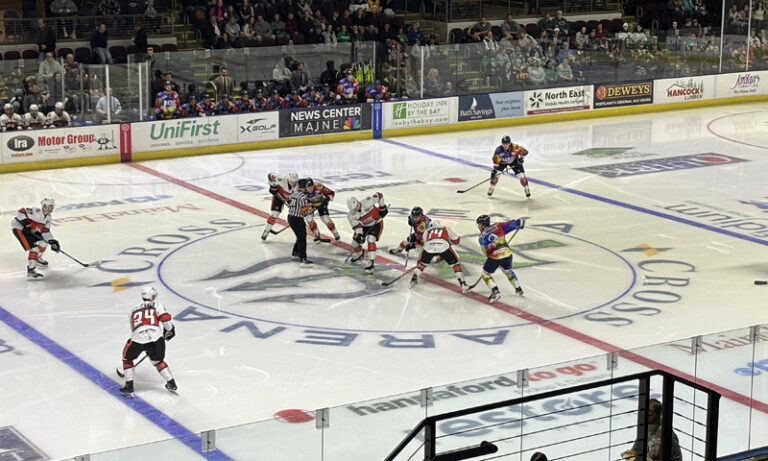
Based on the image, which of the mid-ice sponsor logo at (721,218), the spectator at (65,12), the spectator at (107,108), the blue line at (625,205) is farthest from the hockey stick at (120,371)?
the spectator at (65,12)

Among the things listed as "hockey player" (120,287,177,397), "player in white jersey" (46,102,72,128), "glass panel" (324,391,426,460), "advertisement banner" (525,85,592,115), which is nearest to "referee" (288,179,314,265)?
"hockey player" (120,287,177,397)

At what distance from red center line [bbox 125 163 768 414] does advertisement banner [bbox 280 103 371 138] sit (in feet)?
11.2

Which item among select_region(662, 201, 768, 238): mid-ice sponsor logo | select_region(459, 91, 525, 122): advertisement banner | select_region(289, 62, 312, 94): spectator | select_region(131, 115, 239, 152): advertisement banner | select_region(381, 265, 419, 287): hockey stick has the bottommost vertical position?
select_region(381, 265, 419, 287): hockey stick

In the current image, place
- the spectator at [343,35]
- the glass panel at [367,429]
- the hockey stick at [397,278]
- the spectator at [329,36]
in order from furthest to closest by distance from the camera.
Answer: the spectator at [343,35] → the spectator at [329,36] → the hockey stick at [397,278] → the glass panel at [367,429]

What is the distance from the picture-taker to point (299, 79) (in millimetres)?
25781

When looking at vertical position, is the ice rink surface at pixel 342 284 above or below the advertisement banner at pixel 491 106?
below

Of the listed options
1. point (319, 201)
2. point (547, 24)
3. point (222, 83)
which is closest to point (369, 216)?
point (319, 201)

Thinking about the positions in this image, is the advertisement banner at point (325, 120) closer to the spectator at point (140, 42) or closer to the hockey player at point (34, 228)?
the spectator at point (140, 42)

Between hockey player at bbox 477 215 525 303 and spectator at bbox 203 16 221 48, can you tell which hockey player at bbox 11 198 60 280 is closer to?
hockey player at bbox 477 215 525 303

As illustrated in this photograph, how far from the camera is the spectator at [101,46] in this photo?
2606 cm

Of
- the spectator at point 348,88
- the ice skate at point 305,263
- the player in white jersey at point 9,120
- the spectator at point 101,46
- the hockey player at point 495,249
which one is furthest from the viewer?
the spectator at point 348,88

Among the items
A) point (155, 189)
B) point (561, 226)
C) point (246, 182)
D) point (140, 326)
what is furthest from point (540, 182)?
point (140, 326)

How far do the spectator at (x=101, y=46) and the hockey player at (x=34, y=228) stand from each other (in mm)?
10585

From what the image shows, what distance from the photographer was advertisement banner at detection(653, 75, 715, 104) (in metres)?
30.2
